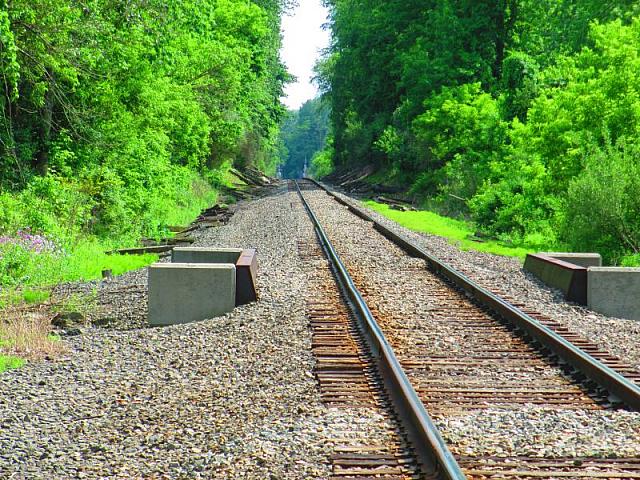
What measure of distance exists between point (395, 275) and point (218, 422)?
7.34m

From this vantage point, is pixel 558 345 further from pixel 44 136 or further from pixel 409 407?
pixel 44 136

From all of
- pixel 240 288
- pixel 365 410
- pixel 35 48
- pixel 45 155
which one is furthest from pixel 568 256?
pixel 45 155

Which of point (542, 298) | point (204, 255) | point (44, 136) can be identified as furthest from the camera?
point (44, 136)

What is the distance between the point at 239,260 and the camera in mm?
10867

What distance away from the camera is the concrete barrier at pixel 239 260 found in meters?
9.98

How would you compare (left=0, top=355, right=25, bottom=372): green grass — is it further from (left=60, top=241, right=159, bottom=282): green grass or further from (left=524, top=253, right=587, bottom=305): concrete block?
(left=524, top=253, right=587, bottom=305): concrete block

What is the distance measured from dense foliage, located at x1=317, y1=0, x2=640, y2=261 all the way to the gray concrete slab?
A: 726 cm

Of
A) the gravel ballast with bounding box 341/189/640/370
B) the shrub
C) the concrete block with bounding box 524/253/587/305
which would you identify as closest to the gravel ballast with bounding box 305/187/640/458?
the gravel ballast with bounding box 341/189/640/370

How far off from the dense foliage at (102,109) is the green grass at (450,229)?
7.63 meters

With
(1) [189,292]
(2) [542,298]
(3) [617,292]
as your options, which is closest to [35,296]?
(1) [189,292]

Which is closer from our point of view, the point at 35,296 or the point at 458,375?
the point at 458,375

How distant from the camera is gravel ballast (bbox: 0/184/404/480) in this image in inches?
182

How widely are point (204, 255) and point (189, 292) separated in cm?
288

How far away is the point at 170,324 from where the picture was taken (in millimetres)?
9578
